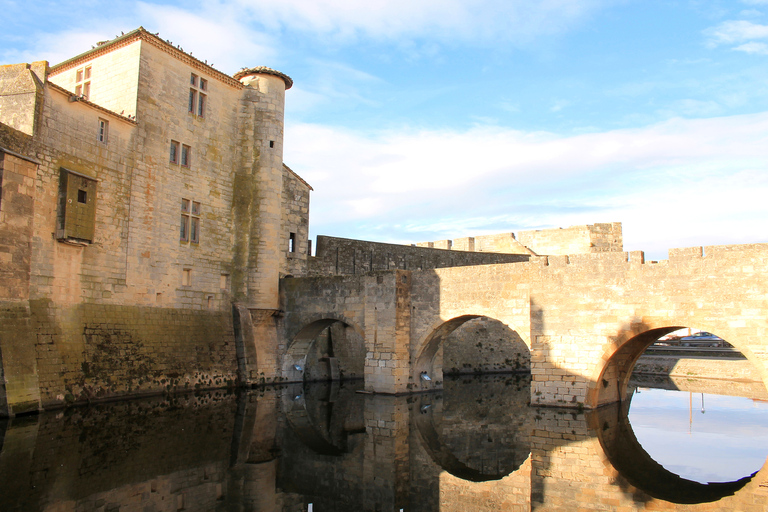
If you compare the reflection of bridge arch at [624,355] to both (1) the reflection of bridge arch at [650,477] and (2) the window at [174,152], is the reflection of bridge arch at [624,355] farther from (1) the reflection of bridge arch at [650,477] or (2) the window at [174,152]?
(2) the window at [174,152]

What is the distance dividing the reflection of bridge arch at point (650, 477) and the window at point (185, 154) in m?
13.6

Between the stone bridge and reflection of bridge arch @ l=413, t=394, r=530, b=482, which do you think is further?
the stone bridge

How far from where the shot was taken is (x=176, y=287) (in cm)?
1714

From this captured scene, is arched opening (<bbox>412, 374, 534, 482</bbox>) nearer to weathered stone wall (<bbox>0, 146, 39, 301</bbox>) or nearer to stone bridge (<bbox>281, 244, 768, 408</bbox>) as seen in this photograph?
stone bridge (<bbox>281, 244, 768, 408</bbox>)

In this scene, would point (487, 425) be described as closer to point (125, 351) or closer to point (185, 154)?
point (125, 351)

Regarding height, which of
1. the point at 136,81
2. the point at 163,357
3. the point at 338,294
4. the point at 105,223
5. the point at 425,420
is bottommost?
the point at 425,420

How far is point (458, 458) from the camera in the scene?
408 inches

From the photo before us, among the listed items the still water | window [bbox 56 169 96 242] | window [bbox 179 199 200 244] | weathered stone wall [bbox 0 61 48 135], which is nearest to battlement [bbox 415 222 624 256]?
the still water

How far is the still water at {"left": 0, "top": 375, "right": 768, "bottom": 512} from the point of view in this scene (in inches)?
307

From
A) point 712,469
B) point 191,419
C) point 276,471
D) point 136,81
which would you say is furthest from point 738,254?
point 136,81

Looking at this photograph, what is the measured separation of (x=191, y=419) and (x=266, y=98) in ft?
38.4

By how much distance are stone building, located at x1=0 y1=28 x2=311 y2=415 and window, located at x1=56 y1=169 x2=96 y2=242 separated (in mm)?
31

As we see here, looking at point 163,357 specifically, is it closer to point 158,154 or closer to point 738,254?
point 158,154

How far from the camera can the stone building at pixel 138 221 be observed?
1297 centimetres
